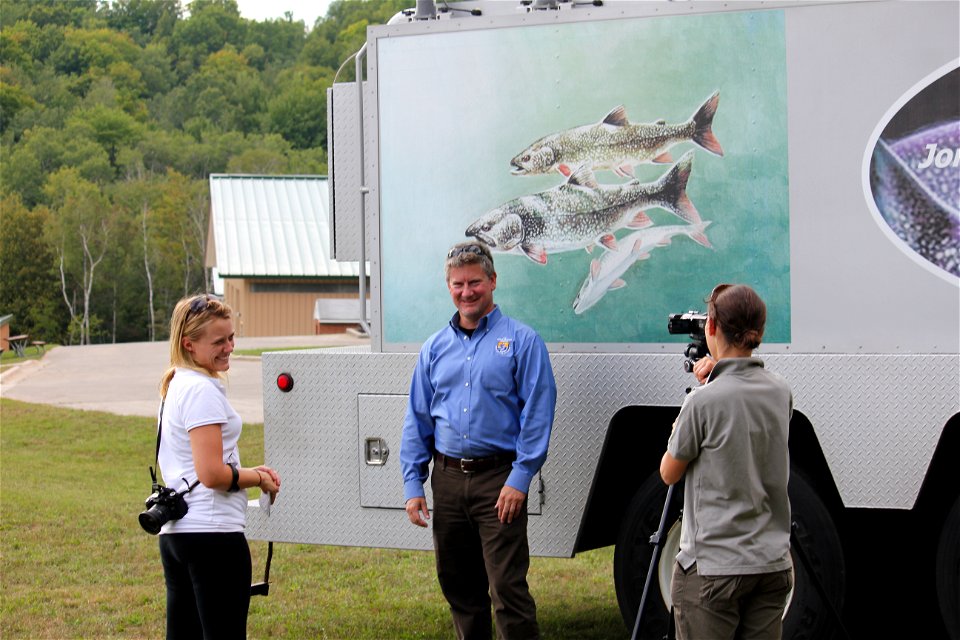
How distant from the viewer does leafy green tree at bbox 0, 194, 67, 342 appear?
58.8 meters

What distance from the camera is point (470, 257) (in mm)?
4328

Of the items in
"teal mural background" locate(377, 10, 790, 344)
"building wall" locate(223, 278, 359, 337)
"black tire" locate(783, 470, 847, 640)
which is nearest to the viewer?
"black tire" locate(783, 470, 847, 640)

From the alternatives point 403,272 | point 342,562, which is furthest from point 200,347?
point 342,562

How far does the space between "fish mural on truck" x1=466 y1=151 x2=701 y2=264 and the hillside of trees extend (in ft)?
99.5

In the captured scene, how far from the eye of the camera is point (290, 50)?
111 meters

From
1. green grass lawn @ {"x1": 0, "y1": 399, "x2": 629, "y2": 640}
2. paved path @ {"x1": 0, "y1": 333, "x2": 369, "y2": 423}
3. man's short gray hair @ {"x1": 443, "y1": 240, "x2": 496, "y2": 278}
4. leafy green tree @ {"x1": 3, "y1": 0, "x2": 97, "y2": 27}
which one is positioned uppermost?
leafy green tree @ {"x1": 3, "y1": 0, "x2": 97, "y2": 27}

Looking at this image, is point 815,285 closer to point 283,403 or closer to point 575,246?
point 575,246

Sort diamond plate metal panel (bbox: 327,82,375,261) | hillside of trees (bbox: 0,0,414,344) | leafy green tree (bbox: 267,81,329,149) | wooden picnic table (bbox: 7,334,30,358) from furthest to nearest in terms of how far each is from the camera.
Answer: leafy green tree (bbox: 267,81,329,149), hillside of trees (bbox: 0,0,414,344), wooden picnic table (bbox: 7,334,30,358), diamond plate metal panel (bbox: 327,82,375,261)

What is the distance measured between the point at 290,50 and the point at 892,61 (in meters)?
111

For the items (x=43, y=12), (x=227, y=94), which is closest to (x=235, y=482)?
(x=227, y=94)

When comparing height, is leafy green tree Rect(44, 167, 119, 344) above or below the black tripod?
above

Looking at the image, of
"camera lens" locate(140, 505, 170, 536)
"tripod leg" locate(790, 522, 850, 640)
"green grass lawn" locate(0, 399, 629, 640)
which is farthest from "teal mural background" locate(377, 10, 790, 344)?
"camera lens" locate(140, 505, 170, 536)

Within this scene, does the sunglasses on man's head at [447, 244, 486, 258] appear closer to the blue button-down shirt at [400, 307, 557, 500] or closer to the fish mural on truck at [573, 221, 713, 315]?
the blue button-down shirt at [400, 307, 557, 500]

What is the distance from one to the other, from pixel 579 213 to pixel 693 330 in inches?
34.8
